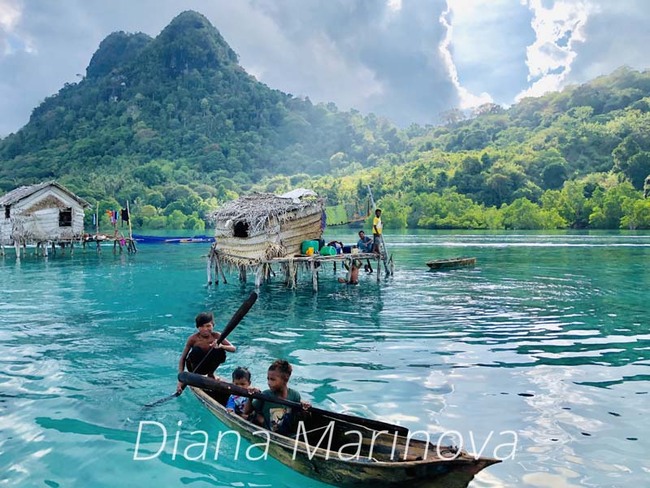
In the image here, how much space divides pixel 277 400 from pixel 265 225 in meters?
15.0

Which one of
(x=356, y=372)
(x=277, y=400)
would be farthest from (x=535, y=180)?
(x=277, y=400)

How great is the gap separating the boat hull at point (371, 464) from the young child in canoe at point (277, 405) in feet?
0.99

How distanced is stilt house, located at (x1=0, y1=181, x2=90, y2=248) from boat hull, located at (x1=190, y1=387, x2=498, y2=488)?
39735 mm

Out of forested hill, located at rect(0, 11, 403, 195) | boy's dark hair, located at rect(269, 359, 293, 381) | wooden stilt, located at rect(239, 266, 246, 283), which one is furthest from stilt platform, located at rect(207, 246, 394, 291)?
forested hill, located at rect(0, 11, 403, 195)

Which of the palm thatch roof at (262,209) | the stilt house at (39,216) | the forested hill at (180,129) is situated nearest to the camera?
the palm thatch roof at (262,209)

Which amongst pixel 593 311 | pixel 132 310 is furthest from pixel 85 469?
pixel 593 311

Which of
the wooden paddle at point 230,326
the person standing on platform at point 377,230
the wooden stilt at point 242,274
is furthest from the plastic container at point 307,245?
the wooden paddle at point 230,326

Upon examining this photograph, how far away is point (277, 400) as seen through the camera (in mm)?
6887

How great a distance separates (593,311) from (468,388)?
9.53 m

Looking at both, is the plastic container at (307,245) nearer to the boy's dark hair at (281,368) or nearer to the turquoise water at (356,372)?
the turquoise water at (356,372)

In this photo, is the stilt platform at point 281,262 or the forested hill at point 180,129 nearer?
the stilt platform at point 281,262

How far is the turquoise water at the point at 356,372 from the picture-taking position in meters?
7.10

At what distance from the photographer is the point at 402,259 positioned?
38969 mm

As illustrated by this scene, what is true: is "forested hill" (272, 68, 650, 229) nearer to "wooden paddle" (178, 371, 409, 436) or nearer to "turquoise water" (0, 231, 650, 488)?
"turquoise water" (0, 231, 650, 488)
